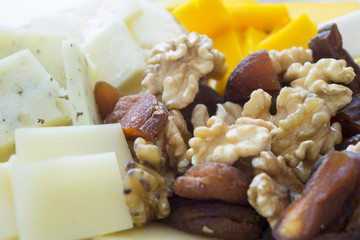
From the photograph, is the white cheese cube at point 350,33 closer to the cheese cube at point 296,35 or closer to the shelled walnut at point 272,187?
the cheese cube at point 296,35

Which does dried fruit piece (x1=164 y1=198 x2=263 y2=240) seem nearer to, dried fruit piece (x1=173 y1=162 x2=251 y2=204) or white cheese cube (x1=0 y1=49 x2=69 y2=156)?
dried fruit piece (x1=173 y1=162 x2=251 y2=204)

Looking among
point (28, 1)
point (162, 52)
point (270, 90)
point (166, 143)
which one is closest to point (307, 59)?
point (270, 90)

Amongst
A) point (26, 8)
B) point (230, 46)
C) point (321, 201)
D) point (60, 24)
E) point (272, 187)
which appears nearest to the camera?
point (321, 201)

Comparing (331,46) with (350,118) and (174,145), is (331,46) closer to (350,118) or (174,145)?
(350,118)

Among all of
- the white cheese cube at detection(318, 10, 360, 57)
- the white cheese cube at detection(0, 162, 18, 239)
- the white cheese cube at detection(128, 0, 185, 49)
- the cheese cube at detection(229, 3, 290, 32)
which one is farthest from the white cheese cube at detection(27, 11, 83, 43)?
the white cheese cube at detection(318, 10, 360, 57)

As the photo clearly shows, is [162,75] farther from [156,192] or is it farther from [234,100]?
[156,192]

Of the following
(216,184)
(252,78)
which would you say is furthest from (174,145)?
(252,78)

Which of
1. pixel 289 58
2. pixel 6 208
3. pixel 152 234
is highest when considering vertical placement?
pixel 289 58
